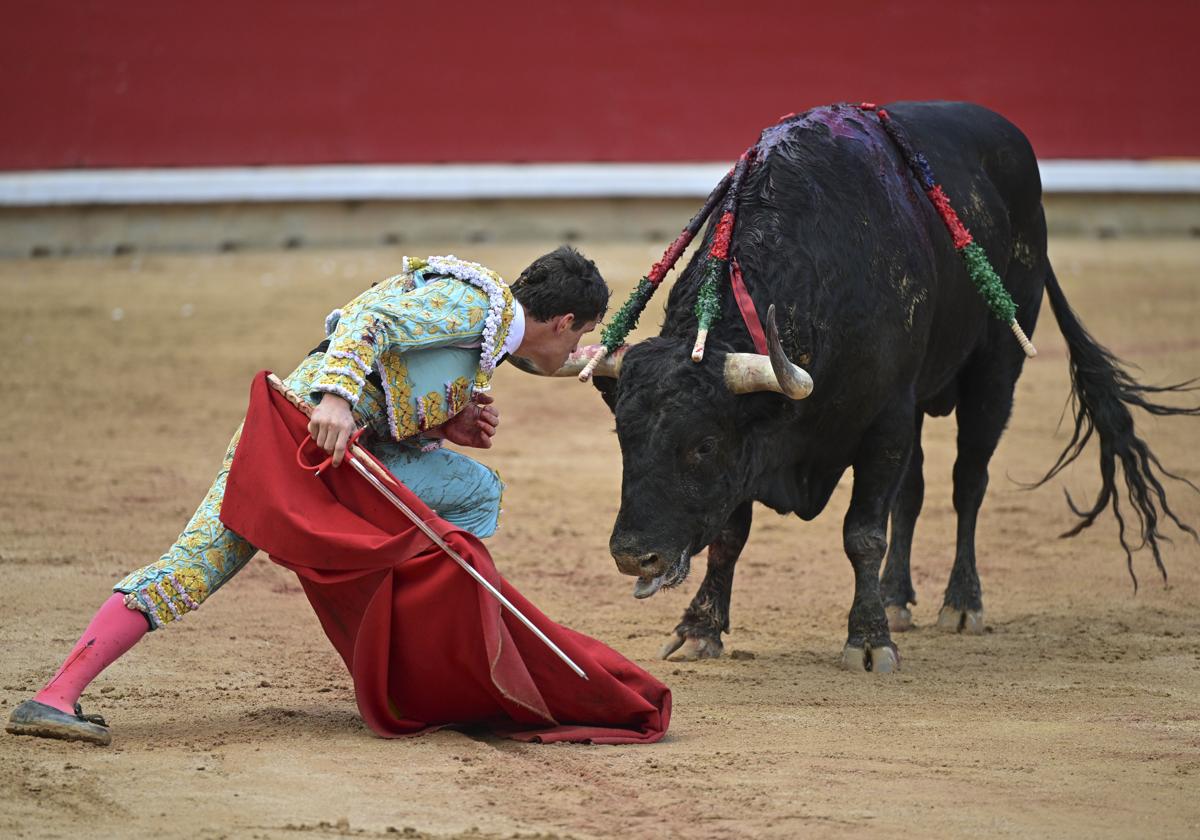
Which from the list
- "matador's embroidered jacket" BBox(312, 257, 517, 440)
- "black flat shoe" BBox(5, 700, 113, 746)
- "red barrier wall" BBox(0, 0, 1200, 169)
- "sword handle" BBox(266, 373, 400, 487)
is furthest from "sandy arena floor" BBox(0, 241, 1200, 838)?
"red barrier wall" BBox(0, 0, 1200, 169)

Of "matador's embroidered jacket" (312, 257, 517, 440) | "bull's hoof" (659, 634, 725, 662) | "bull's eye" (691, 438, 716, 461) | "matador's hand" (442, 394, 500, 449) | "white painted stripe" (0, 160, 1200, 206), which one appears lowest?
"bull's hoof" (659, 634, 725, 662)

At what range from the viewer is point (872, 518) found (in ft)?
13.3

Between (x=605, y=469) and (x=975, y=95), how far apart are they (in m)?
5.35

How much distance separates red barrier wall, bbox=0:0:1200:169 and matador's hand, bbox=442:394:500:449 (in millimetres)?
7290

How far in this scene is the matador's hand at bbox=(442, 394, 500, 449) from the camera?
10.9 ft

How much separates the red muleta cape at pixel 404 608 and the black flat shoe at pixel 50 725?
42 centimetres

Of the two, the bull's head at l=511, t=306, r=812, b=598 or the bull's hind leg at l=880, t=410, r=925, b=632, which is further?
the bull's hind leg at l=880, t=410, r=925, b=632

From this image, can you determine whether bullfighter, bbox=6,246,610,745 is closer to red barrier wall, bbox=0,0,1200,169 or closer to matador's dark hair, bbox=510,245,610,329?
matador's dark hair, bbox=510,245,610,329

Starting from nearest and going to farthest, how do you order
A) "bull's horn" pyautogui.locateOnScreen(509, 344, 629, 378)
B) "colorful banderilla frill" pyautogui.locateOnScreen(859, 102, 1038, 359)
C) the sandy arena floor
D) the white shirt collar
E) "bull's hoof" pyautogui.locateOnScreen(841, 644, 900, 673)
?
the sandy arena floor < the white shirt collar < "bull's horn" pyautogui.locateOnScreen(509, 344, 629, 378) < "bull's hoof" pyautogui.locateOnScreen(841, 644, 900, 673) < "colorful banderilla frill" pyautogui.locateOnScreen(859, 102, 1038, 359)

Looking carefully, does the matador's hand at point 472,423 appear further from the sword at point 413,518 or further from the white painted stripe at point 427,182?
the white painted stripe at point 427,182

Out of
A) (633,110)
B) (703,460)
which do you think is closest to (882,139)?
(703,460)

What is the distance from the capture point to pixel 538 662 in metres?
3.14

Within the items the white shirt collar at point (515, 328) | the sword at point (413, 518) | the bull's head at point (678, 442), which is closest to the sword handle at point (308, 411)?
the sword at point (413, 518)

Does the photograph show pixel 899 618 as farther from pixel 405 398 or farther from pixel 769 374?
pixel 405 398
